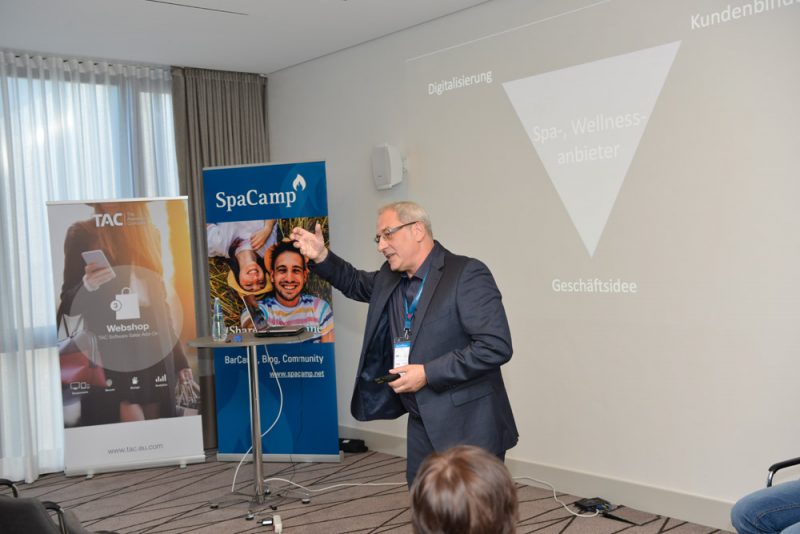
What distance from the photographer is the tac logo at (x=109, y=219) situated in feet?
18.2

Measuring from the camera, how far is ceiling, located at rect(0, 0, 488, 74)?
Answer: 15.6 feet

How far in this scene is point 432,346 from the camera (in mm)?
3018

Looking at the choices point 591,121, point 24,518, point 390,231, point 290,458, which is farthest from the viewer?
point 290,458

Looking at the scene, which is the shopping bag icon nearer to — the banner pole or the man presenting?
the banner pole

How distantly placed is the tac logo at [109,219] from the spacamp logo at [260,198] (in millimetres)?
673

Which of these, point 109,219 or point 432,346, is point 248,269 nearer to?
point 109,219

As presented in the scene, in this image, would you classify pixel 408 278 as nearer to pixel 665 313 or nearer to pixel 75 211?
pixel 665 313

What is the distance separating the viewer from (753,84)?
12.2ft

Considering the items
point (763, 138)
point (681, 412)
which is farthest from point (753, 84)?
point (681, 412)

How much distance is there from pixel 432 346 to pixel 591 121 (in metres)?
2.00

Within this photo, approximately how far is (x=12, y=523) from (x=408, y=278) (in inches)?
66.1

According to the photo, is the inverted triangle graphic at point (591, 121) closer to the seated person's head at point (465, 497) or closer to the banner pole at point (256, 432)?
the banner pole at point (256, 432)

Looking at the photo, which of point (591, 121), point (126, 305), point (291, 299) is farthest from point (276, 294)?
point (591, 121)

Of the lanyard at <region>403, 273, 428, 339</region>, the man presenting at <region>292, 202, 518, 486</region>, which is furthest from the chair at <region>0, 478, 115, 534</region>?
the lanyard at <region>403, 273, 428, 339</region>
